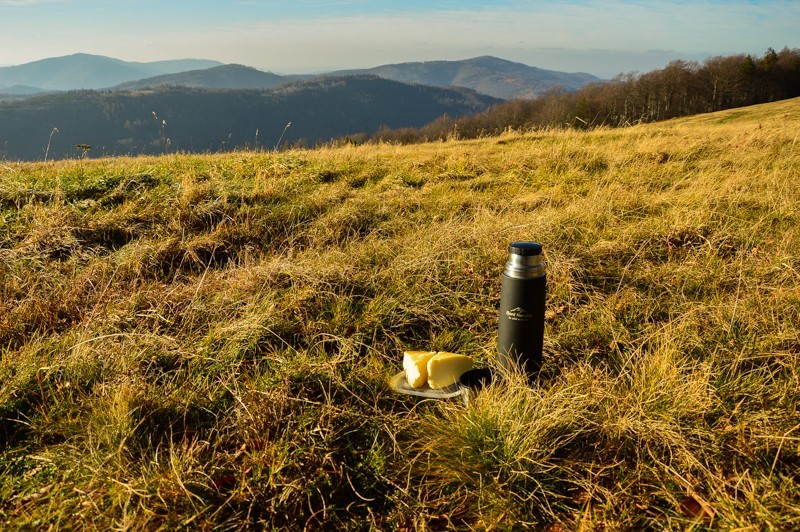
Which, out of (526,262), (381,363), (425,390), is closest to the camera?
(526,262)

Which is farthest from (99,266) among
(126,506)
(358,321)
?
(126,506)

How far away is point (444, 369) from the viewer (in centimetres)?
250

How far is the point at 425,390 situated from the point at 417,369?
0.40 feet

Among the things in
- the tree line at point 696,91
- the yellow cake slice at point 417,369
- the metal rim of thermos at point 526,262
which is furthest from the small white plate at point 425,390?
the tree line at point 696,91

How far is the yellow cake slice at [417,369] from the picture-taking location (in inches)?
98.4

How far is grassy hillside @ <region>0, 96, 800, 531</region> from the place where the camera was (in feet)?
6.14

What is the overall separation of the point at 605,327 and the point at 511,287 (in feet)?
3.55

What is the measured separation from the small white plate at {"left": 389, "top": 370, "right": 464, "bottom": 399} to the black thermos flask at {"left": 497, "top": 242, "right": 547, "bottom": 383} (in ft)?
0.99

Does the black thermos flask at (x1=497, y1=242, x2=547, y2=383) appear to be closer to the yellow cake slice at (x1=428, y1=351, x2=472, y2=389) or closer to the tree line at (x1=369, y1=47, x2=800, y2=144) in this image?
the yellow cake slice at (x1=428, y1=351, x2=472, y2=389)

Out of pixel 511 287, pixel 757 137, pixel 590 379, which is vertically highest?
pixel 757 137

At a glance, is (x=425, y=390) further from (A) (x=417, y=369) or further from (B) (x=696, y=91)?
(B) (x=696, y=91)

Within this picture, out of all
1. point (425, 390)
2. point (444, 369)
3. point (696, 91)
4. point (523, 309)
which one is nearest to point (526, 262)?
point (523, 309)

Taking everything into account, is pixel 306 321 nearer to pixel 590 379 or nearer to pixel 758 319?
pixel 590 379

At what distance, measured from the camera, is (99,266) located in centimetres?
406
